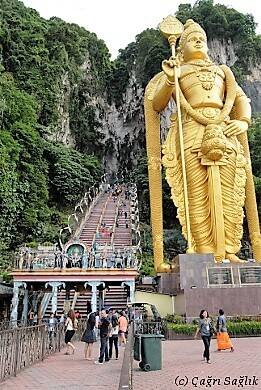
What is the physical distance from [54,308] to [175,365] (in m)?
8.00

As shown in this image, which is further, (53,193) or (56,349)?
(53,193)

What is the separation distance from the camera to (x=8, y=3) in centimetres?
3450

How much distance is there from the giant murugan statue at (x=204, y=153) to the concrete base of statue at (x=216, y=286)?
760mm

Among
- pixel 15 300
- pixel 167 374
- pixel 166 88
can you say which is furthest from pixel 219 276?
pixel 15 300

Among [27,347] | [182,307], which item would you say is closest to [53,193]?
[182,307]

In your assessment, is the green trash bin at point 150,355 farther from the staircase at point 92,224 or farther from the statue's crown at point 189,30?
the staircase at point 92,224

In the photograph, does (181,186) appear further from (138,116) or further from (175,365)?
(138,116)

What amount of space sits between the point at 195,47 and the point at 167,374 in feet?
35.3

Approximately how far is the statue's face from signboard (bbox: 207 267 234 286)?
6950 mm

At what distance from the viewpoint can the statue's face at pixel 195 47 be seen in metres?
13.2

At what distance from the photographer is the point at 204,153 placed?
467 inches

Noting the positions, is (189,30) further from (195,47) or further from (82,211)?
(82,211)

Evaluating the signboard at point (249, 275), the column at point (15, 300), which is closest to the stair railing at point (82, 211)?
the column at point (15, 300)

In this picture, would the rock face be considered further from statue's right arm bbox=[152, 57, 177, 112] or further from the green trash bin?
the green trash bin
